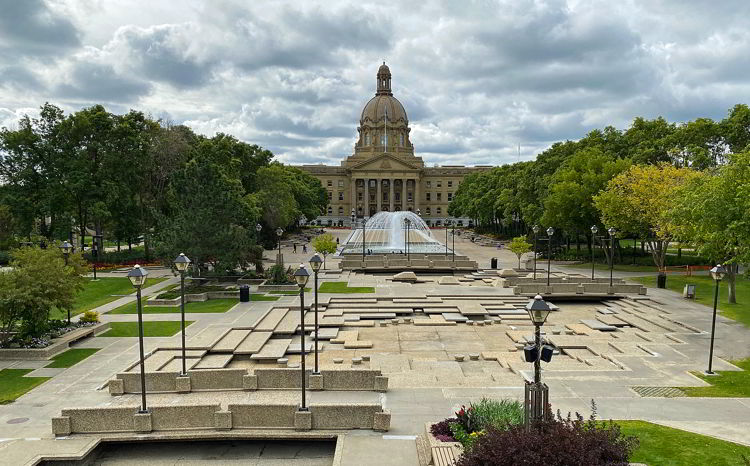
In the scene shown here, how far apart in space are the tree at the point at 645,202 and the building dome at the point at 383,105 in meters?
124

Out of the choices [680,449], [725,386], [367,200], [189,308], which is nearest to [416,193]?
[367,200]

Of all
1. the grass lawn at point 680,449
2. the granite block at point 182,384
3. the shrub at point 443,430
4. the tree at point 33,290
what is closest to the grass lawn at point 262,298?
the tree at point 33,290

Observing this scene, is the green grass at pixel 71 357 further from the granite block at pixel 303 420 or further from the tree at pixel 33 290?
the granite block at pixel 303 420

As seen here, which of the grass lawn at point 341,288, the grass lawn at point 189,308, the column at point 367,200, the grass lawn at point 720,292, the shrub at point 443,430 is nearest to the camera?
the shrub at point 443,430

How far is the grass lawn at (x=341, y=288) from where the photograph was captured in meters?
32.4

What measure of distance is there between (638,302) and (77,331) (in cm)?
2803

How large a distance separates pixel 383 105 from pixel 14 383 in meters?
151

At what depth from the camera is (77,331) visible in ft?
70.4

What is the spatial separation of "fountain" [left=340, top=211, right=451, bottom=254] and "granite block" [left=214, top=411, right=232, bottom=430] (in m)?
40.2

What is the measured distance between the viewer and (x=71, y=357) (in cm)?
1916

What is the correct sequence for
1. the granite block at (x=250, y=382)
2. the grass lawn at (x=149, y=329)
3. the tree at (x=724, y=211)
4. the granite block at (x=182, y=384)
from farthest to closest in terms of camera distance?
the grass lawn at (x=149, y=329) → the tree at (x=724, y=211) → the granite block at (x=250, y=382) → the granite block at (x=182, y=384)

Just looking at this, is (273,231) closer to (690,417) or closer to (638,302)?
(638,302)

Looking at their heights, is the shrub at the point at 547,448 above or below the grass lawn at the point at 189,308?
above

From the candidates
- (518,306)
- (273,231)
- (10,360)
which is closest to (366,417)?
(10,360)
